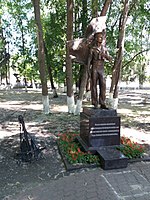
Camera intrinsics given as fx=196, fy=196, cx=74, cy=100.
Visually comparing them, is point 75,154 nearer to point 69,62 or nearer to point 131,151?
point 131,151

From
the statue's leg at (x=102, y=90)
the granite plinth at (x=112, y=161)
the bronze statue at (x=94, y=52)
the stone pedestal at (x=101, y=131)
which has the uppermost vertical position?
the bronze statue at (x=94, y=52)

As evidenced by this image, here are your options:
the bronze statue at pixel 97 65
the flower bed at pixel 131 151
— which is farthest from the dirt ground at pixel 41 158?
the bronze statue at pixel 97 65

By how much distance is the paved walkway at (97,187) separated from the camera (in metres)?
3.43

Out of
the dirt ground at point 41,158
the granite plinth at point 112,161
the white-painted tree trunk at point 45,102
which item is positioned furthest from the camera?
the white-painted tree trunk at point 45,102

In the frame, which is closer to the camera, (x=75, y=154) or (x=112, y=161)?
(x=112, y=161)

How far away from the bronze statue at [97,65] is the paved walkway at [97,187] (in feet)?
6.74

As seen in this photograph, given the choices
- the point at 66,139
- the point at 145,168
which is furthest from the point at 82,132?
the point at 145,168

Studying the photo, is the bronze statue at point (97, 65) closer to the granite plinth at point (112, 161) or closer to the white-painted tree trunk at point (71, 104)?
the granite plinth at point (112, 161)

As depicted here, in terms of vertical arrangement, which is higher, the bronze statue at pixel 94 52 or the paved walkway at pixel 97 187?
the bronze statue at pixel 94 52

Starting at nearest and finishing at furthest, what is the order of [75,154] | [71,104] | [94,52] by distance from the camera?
[75,154] < [94,52] < [71,104]

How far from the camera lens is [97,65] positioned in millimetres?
5398

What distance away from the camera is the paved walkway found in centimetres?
343

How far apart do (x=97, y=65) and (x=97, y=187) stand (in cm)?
A: 312

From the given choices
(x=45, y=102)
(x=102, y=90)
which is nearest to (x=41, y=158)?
(x=102, y=90)
